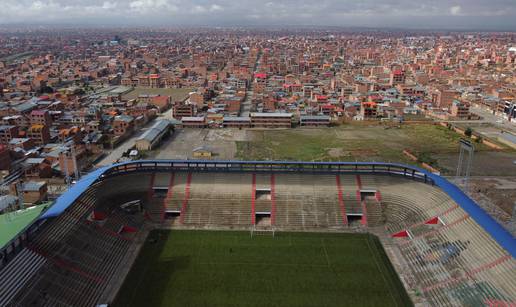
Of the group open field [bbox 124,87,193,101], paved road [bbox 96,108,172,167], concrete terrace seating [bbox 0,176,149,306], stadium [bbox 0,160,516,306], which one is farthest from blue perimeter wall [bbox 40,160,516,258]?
open field [bbox 124,87,193,101]

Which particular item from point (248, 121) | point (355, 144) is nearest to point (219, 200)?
point (355, 144)

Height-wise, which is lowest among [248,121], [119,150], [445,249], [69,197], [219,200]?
[119,150]

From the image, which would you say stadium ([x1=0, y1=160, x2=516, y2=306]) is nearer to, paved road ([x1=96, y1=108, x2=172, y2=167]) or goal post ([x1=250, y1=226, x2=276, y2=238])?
goal post ([x1=250, y1=226, x2=276, y2=238])

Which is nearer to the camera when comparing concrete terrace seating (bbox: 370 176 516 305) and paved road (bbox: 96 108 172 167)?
concrete terrace seating (bbox: 370 176 516 305)

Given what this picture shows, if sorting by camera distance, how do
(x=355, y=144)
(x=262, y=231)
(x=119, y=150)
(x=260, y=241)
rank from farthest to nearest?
1. (x=355, y=144)
2. (x=119, y=150)
3. (x=262, y=231)
4. (x=260, y=241)

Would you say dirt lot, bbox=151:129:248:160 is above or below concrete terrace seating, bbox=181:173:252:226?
below

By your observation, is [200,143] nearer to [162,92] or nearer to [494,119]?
[162,92]
